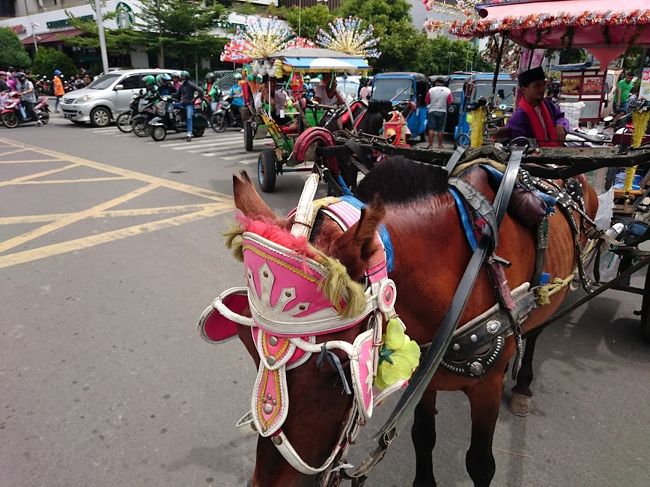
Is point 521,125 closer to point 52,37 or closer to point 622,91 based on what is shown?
point 622,91

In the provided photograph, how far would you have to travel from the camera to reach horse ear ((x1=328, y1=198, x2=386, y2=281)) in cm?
104

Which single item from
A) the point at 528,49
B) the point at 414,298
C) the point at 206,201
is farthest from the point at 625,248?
the point at 206,201

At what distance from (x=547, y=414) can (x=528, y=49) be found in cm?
359

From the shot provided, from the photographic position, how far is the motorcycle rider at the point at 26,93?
49.6ft

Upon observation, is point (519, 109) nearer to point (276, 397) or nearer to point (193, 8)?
point (276, 397)

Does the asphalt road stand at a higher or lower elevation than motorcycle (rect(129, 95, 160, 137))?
lower

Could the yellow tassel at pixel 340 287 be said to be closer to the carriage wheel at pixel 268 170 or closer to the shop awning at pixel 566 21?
the shop awning at pixel 566 21

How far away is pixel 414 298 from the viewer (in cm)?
147

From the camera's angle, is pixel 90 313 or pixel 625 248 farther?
pixel 90 313

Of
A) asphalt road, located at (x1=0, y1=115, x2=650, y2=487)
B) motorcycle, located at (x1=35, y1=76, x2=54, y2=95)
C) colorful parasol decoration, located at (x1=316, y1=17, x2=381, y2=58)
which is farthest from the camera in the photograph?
motorcycle, located at (x1=35, y1=76, x2=54, y2=95)

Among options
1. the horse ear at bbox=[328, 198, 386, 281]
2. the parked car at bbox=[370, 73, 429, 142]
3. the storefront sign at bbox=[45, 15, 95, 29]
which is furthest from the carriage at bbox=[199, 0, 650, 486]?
the storefront sign at bbox=[45, 15, 95, 29]

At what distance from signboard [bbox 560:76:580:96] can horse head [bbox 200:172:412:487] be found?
8226 millimetres

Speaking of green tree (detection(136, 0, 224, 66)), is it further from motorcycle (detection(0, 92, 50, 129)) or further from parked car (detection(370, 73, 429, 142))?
parked car (detection(370, 73, 429, 142))

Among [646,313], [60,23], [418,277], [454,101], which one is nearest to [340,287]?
[418,277]
